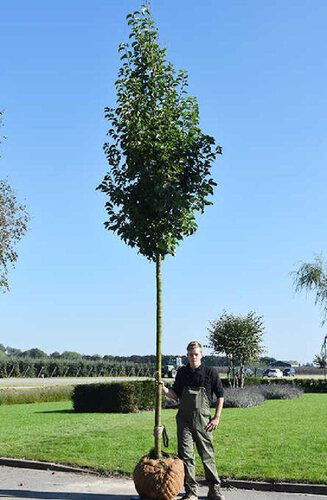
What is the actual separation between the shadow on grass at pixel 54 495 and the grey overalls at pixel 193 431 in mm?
1045

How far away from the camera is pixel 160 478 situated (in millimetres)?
7488

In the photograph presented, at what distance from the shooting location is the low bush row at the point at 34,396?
28.9 meters

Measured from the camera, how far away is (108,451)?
11.6 metres

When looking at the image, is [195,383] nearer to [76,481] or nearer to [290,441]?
[76,481]

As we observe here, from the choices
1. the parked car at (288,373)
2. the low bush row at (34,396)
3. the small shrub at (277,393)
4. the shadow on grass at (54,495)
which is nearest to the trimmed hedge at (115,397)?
the low bush row at (34,396)

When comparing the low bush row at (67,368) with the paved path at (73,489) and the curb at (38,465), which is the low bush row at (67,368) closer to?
the curb at (38,465)

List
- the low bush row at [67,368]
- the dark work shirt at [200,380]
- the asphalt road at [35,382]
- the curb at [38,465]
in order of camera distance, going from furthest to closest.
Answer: the low bush row at [67,368], the asphalt road at [35,382], the curb at [38,465], the dark work shirt at [200,380]

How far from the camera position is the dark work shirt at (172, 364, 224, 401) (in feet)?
25.1

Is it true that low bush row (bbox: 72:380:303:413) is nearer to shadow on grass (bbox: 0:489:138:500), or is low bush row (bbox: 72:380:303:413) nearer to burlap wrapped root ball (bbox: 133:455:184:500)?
shadow on grass (bbox: 0:489:138:500)

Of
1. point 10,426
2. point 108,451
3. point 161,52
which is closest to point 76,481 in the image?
point 108,451

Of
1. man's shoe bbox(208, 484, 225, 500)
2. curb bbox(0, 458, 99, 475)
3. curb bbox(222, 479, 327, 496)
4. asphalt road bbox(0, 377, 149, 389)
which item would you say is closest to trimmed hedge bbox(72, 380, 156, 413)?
curb bbox(0, 458, 99, 475)

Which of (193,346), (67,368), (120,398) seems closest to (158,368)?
(193,346)

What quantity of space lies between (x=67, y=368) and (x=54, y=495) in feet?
183

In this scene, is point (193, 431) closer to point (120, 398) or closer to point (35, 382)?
point (120, 398)
